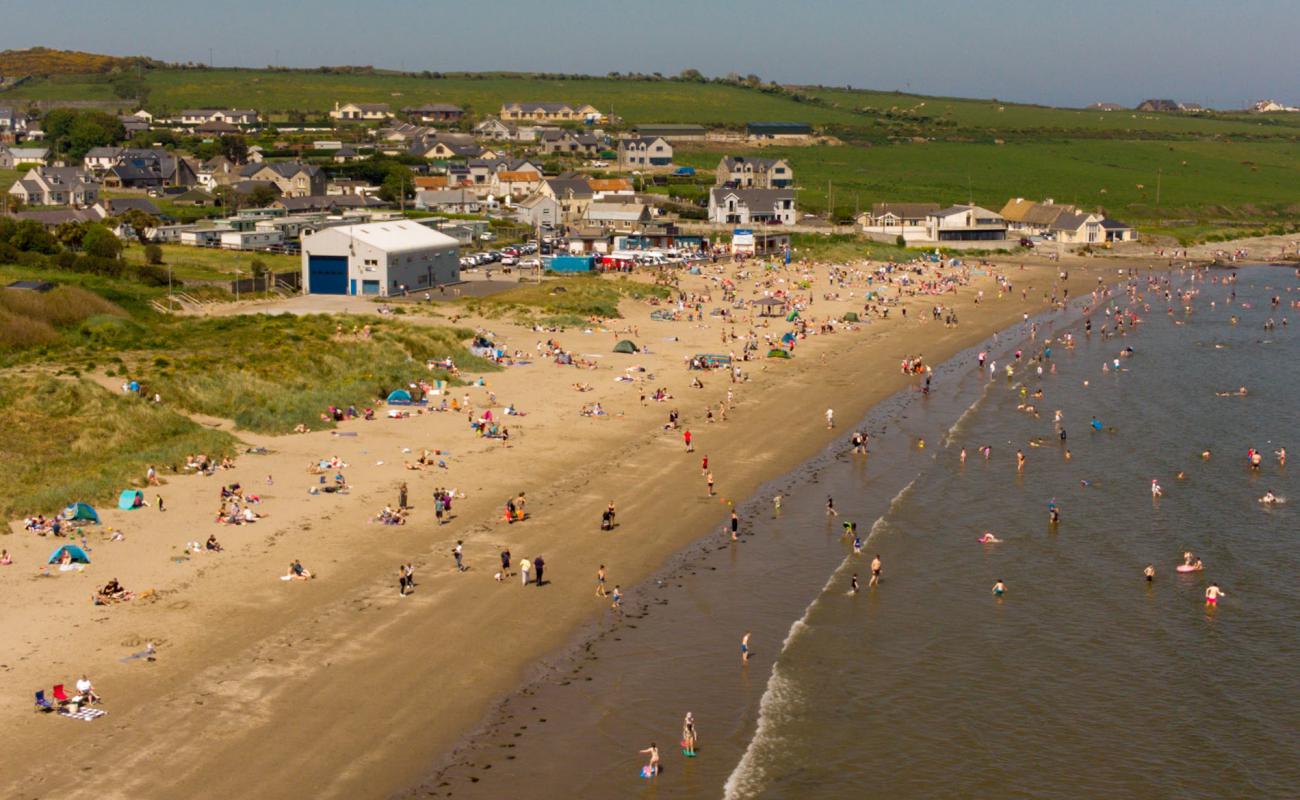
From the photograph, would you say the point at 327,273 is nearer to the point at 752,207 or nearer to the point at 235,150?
the point at 752,207

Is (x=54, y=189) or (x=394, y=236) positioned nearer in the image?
(x=394, y=236)

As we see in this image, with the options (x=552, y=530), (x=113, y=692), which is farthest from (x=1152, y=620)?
(x=113, y=692)

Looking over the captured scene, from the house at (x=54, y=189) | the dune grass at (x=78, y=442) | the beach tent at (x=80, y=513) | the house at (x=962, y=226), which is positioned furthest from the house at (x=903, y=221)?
the beach tent at (x=80, y=513)

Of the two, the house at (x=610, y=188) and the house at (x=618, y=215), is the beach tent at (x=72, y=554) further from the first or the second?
the house at (x=610, y=188)

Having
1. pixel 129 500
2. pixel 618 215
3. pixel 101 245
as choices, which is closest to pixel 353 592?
pixel 129 500

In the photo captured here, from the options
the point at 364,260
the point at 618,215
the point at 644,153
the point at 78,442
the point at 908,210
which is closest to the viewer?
the point at 78,442

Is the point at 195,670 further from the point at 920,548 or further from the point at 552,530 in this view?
the point at 920,548
